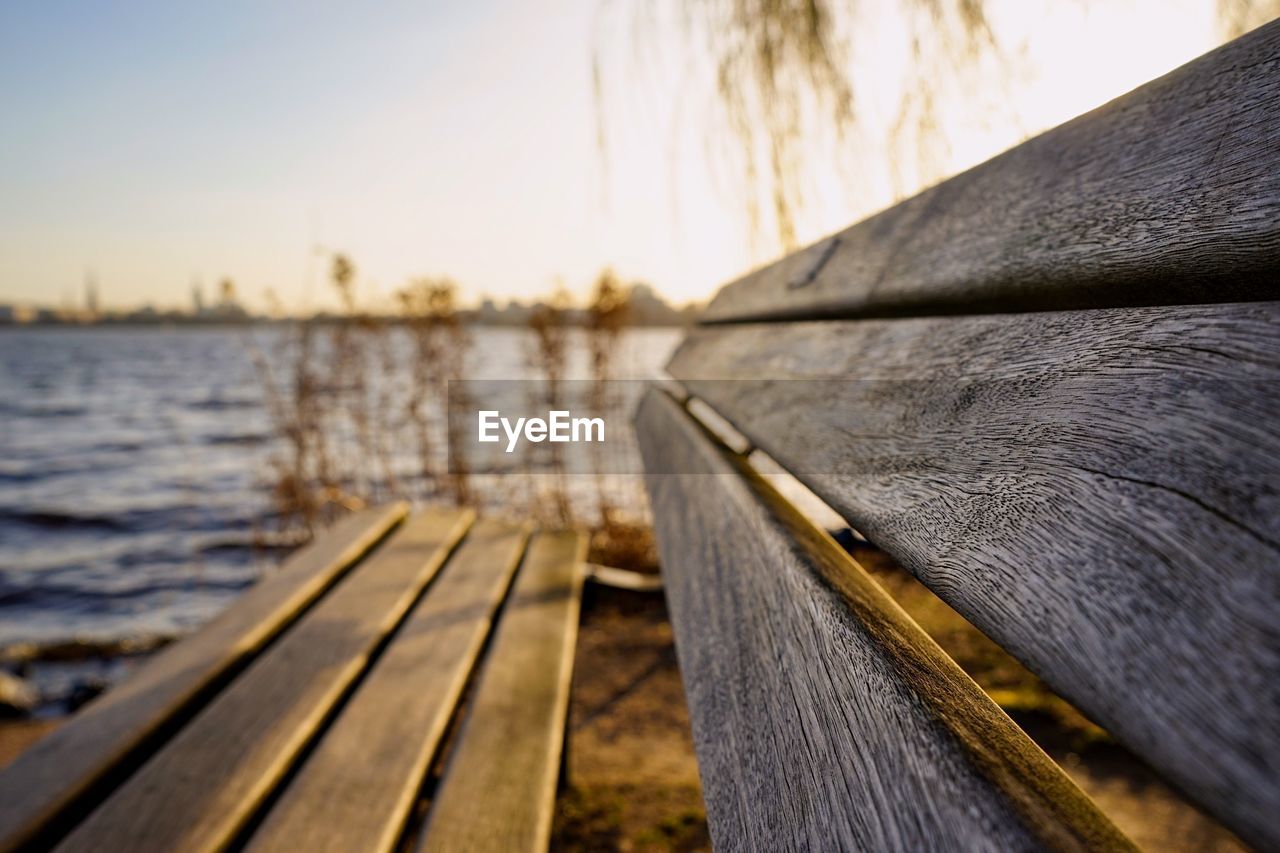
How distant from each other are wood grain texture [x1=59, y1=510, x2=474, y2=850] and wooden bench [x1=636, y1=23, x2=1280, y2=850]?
2.27 feet

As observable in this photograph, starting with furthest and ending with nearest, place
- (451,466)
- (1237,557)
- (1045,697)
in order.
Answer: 1. (451,466)
2. (1045,697)
3. (1237,557)

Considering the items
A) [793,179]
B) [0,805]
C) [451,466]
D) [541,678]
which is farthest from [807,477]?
[451,466]

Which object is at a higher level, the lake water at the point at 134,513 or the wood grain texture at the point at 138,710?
the wood grain texture at the point at 138,710

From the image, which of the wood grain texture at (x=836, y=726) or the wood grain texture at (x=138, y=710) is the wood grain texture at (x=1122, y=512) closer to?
the wood grain texture at (x=836, y=726)

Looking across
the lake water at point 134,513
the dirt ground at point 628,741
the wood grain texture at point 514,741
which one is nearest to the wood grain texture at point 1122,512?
the wood grain texture at point 514,741

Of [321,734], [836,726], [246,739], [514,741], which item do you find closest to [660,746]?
[514,741]

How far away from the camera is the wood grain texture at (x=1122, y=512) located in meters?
0.24

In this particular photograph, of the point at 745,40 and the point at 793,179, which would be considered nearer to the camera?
the point at 745,40

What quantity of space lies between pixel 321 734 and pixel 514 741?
32cm

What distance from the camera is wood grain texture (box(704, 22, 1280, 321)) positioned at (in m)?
0.39

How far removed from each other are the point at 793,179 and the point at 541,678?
4.70ft

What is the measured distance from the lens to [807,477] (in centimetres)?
68

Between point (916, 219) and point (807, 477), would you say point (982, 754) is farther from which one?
point (916, 219)

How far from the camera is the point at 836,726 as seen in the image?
410mm
